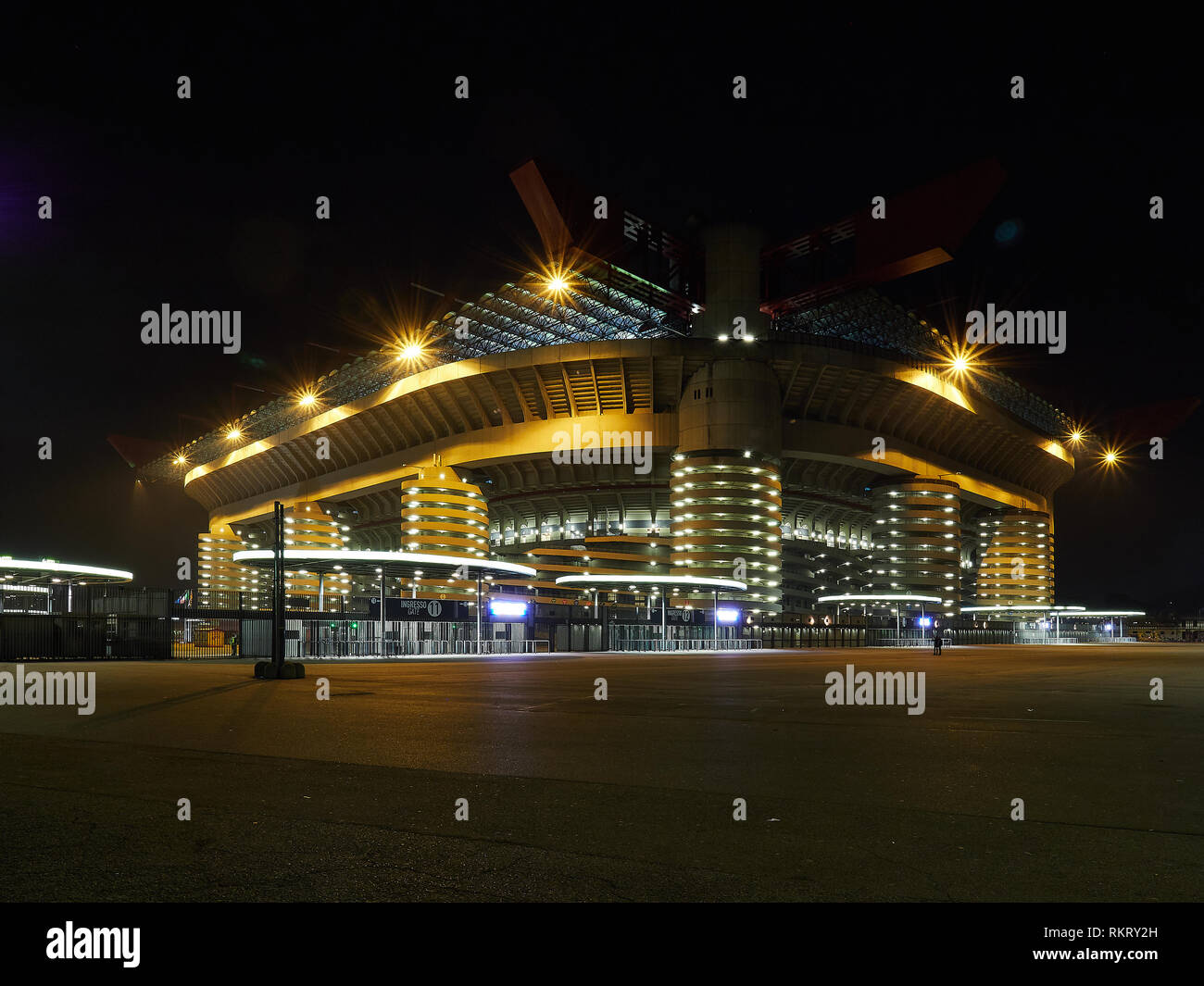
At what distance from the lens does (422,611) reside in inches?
1800

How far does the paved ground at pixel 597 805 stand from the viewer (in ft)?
14.4

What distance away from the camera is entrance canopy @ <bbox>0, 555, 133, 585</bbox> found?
170 feet

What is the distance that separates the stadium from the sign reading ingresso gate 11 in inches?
1043

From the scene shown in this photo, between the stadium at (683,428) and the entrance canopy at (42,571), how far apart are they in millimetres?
16946

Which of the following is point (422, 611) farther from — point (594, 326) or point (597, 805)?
point (594, 326)

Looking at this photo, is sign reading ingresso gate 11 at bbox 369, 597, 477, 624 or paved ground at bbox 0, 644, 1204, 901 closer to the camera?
paved ground at bbox 0, 644, 1204, 901

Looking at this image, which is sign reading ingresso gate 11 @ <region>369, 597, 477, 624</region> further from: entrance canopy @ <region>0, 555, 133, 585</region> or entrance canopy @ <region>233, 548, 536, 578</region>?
entrance canopy @ <region>0, 555, 133, 585</region>

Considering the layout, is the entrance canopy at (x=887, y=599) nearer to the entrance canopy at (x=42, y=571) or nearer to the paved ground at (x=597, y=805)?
the entrance canopy at (x=42, y=571)

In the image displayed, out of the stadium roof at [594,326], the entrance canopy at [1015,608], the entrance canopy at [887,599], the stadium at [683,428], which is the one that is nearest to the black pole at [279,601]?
the stadium at [683,428]

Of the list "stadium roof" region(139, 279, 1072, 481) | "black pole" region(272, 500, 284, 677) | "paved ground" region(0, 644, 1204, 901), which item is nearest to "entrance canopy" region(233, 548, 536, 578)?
"black pole" region(272, 500, 284, 677)

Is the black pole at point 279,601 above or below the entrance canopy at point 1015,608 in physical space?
above

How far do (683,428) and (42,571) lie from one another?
59.8m

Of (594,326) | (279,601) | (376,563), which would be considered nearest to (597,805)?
(279,601)
